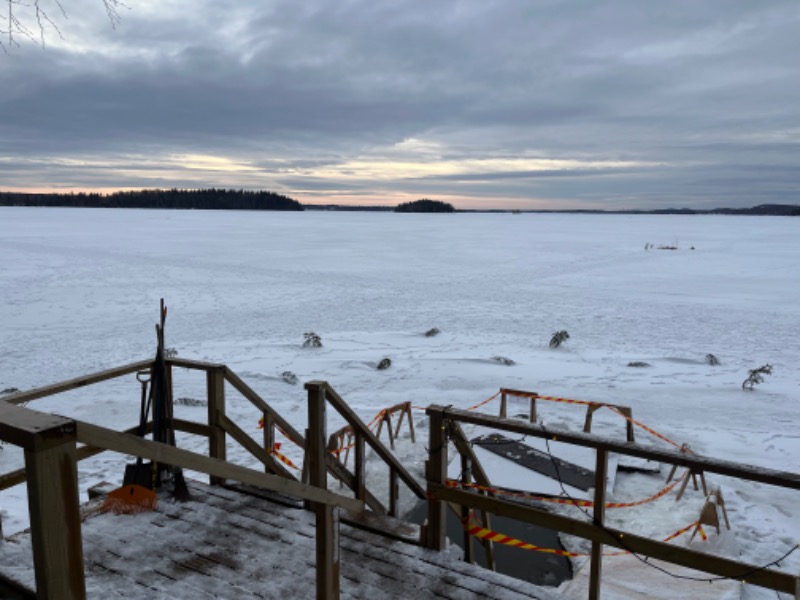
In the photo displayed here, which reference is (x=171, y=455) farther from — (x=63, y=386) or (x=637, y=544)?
(x=63, y=386)

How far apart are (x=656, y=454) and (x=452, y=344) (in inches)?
476

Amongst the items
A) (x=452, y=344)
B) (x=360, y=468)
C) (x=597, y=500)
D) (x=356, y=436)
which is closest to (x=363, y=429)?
(x=356, y=436)

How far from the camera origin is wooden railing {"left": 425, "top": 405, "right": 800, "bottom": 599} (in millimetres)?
3256

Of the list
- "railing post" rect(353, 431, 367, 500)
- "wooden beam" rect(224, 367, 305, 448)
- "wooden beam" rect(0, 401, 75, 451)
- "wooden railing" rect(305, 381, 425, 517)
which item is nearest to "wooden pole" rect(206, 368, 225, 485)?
"wooden beam" rect(224, 367, 305, 448)

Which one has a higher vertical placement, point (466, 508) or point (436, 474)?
point (436, 474)

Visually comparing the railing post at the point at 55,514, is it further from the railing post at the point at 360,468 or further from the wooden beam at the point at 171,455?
the railing post at the point at 360,468

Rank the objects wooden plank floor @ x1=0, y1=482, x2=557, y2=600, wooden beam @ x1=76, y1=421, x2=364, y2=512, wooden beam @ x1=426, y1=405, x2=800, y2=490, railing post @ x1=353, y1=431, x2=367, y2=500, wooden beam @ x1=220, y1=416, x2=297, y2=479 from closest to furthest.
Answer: wooden beam @ x1=76, y1=421, x2=364, y2=512, wooden beam @ x1=426, y1=405, x2=800, y2=490, wooden plank floor @ x1=0, y1=482, x2=557, y2=600, railing post @ x1=353, y1=431, x2=367, y2=500, wooden beam @ x1=220, y1=416, x2=297, y2=479

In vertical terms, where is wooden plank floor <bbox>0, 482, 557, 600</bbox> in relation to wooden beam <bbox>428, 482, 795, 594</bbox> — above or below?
below

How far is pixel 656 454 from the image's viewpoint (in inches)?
135

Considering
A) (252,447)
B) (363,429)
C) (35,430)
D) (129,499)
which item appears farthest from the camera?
(252,447)

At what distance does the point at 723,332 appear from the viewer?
17.4 metres

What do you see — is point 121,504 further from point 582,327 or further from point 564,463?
point 582,327

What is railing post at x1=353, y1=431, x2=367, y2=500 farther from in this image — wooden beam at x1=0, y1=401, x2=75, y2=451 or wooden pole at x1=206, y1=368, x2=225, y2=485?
wooden beam at x1=0, y1=401, x2=75, y2=451

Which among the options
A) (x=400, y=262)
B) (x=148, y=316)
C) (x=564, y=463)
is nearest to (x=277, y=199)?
(x=400, y=262)
